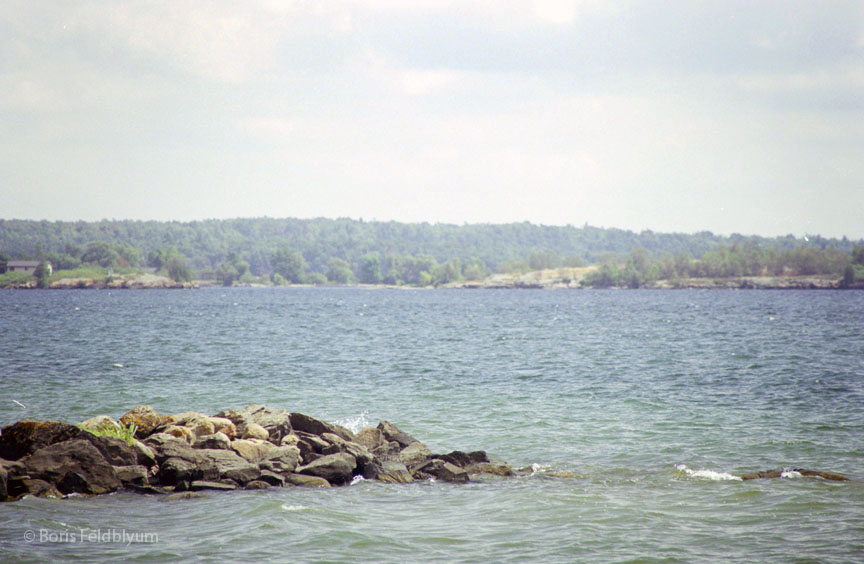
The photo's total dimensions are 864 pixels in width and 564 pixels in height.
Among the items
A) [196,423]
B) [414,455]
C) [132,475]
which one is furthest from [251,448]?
[414,455]

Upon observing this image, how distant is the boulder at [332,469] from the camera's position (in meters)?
16.6

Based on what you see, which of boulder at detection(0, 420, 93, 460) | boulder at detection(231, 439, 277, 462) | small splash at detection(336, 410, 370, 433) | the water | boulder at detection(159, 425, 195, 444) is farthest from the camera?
small splash at detection(336, 410, 370, 433)

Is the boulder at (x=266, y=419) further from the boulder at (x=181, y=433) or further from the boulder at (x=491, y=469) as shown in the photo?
the boulder at (x=491, y=469)

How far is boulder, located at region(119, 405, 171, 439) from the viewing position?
58.1 ft

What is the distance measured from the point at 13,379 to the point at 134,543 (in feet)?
80.0

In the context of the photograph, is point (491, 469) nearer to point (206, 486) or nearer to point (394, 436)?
point (394, 436)

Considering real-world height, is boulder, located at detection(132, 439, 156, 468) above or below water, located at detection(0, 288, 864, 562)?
above

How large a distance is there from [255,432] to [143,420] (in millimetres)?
2817

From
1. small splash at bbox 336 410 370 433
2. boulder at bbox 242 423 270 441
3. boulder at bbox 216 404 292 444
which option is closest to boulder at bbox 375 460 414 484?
boulder at bbox 216 404 292 444

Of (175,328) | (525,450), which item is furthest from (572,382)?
(175,328)

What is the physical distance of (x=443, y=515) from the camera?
555 inches

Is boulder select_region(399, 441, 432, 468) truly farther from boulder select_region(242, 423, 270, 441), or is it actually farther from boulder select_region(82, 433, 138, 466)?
boulder select_region(82, 433, 138, 466)

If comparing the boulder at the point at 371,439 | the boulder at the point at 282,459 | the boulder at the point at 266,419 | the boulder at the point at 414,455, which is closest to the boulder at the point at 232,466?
the boulder at the point at 282,459

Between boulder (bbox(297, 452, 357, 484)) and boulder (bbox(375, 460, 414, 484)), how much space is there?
0.76 m
